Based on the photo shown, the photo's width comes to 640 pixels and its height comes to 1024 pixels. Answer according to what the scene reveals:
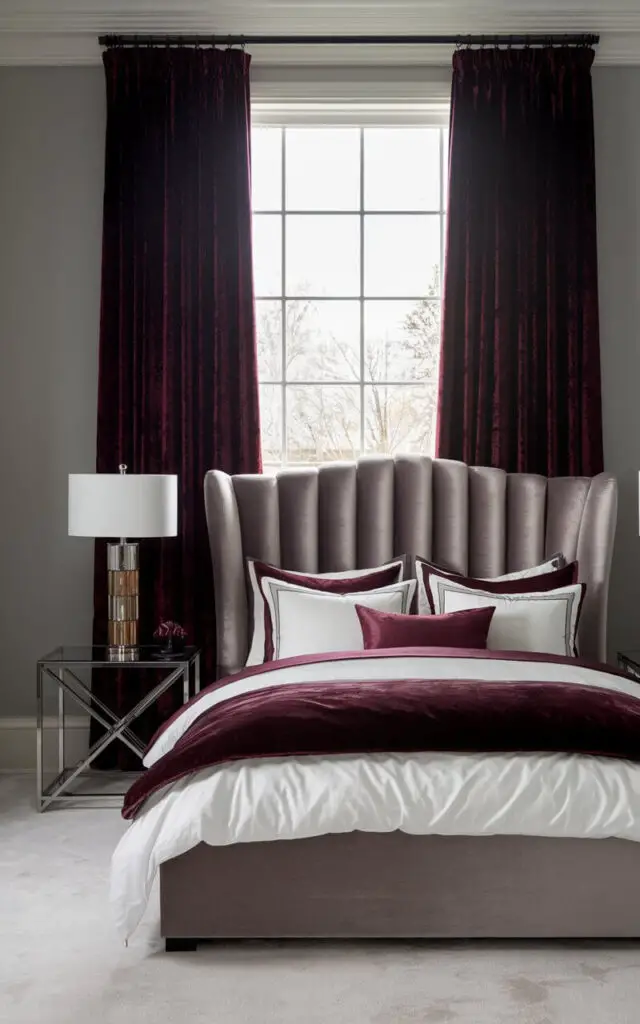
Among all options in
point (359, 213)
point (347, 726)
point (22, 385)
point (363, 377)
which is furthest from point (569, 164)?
point (347, 726)

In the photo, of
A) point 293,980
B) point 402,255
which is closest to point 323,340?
point 402,255

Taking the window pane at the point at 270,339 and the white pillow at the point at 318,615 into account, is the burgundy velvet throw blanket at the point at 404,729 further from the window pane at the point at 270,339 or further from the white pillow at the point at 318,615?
the window pane at the point at 270,339

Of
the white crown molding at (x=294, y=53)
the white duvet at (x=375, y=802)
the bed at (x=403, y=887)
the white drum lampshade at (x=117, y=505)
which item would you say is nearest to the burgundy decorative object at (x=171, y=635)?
the white drum lampshade at (x=117, y=505)

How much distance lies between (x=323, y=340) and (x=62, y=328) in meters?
1.24

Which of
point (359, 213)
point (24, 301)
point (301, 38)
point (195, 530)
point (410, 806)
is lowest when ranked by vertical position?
point (410, 806)

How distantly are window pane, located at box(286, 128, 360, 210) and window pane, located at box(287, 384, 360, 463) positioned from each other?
0.90 m

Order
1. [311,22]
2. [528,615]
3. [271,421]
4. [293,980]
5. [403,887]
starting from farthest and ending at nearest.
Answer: [271,421] < [311,22] < [528,615] < [403,887] < [293,980]

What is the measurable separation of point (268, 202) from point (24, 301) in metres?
1.26

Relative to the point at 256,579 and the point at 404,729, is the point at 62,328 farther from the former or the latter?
the point at 404,729

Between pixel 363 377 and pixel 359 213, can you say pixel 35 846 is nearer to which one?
pixel 363 377

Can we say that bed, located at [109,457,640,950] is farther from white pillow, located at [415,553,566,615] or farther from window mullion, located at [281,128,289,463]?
window mullion, located at [281,128,289,463]

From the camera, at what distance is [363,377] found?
4.96 meters

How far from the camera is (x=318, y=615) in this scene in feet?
13.3

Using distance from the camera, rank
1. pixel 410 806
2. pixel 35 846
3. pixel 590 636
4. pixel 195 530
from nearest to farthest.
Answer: pixel 410 806
pixel 35 846
pixel 590 636
pixel 195 530
